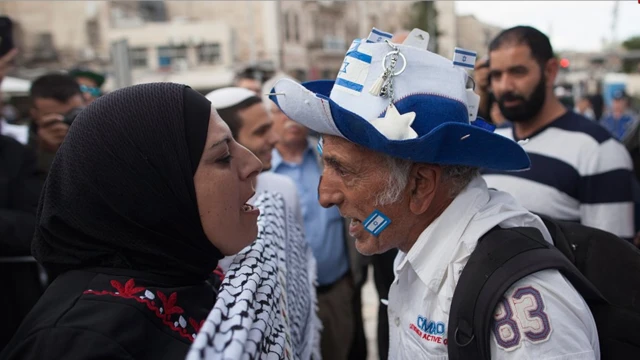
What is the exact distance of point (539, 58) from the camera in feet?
9.16

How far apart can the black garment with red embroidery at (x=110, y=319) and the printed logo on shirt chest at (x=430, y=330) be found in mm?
649

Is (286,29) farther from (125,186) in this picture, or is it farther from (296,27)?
(125,186)

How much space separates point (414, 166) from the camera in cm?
152

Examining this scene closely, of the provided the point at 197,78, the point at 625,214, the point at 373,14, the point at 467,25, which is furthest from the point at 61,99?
the point at 373,14

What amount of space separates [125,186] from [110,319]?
0.36 metres

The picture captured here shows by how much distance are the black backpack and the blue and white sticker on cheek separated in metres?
0.30

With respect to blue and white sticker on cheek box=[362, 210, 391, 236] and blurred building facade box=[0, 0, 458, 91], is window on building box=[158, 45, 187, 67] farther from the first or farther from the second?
blue and white sticker on cheek box=[362, 210, 391, 236]

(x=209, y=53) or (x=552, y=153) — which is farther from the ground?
A: (x=552, y=153)

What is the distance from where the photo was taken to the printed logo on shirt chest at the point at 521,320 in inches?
47.6

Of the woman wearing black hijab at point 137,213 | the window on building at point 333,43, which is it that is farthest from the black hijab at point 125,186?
the window on building at point 333,43

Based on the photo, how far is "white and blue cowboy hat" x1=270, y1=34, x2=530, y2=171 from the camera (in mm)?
1391

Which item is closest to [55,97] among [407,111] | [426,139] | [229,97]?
[229,97]

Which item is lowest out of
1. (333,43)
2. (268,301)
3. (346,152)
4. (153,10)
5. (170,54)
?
(170,54)

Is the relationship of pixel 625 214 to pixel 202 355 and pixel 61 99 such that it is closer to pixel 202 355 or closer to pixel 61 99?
pixel 202 355
